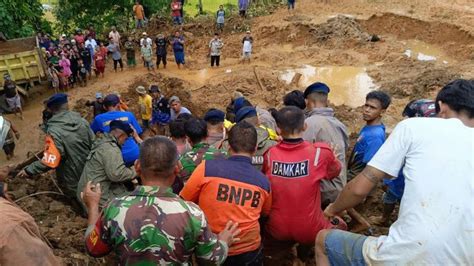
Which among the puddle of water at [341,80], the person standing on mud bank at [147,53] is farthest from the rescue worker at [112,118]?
the person standing on mud bank at [147,53]

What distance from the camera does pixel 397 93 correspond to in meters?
12.1

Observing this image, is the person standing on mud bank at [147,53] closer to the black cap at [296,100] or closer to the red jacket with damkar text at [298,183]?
the black cap at [296,100]

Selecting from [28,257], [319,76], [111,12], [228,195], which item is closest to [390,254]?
[228,195]

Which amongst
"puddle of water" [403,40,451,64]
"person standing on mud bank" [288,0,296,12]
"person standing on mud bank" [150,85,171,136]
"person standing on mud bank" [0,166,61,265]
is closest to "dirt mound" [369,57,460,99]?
"puddle of water" [403,40,451,64]

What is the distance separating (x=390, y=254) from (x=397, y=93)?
10659 millimetres

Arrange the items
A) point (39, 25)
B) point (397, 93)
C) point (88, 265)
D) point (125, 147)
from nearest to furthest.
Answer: point (88, 265) < point (125, 147) < point (397, 93) < point (39, 25)

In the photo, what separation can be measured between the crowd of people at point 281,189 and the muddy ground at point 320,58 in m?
3.61

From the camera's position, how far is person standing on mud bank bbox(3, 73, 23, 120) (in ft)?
35.4

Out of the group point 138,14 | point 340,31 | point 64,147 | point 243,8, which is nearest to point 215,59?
point 138,14

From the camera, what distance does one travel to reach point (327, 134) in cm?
439

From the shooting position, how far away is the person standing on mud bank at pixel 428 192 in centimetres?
215

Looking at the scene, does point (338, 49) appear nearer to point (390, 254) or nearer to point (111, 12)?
point (111, 12)

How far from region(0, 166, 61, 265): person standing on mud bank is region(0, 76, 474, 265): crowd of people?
0.01 m

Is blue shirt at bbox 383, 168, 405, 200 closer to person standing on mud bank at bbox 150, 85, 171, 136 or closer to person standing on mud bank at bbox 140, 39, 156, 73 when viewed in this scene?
person standing on mud bank at bbox 150, 85, 171, 136
